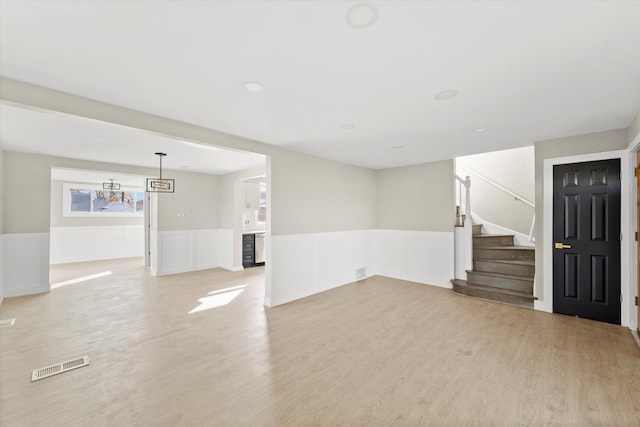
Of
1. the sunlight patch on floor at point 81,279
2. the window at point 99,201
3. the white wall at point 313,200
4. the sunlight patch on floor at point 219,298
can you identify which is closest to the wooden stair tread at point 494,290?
the white wall at point 313,200

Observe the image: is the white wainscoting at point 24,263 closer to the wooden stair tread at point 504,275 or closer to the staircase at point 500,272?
the staircase at point 500,272

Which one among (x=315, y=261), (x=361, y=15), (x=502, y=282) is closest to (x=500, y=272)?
(x=502, y=282)

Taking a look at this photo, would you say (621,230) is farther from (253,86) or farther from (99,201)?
(99,201)

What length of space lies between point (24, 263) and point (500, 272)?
854 centimetres

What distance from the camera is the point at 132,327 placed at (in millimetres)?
3395

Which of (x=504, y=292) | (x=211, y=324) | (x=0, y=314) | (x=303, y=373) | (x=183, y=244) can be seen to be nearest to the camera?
(x=303, y=373)

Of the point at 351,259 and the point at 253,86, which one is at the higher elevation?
the point at 253,86

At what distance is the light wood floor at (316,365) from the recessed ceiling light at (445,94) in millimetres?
2559

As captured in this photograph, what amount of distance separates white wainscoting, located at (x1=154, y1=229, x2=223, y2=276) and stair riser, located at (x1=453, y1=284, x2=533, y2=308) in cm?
602

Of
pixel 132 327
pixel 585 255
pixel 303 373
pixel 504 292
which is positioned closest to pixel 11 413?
pixel 132 327

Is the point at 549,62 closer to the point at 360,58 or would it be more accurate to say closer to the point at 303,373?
the point at 360,58

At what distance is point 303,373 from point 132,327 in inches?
96.7

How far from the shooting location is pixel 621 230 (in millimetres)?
3350

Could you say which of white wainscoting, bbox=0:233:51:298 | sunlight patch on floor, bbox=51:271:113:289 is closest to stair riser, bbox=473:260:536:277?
white wainscoting, bbox=0:233:51:298
